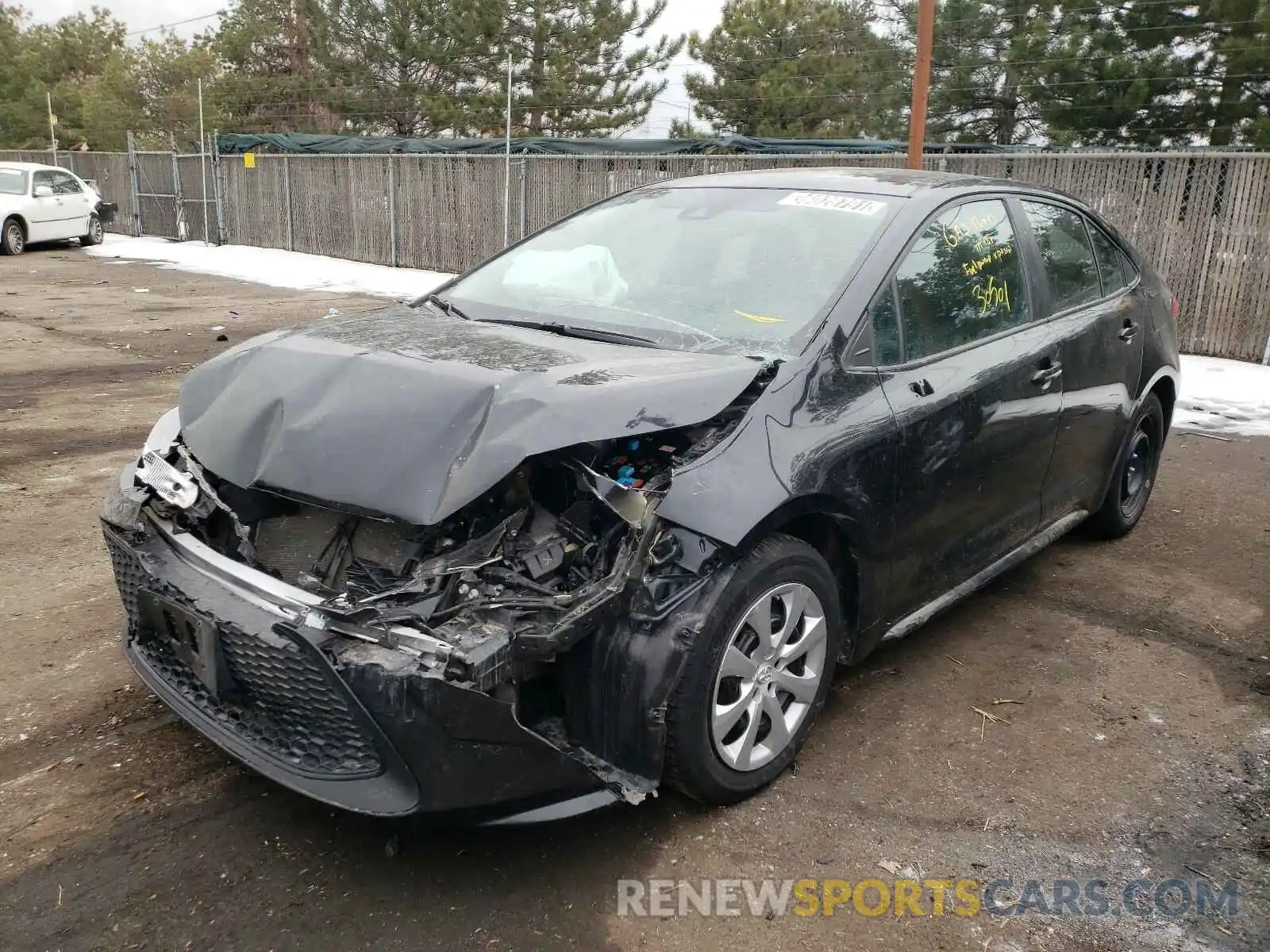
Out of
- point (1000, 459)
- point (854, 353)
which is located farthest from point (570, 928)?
point (1000, 459)

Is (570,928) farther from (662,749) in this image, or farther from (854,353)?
(854,353)

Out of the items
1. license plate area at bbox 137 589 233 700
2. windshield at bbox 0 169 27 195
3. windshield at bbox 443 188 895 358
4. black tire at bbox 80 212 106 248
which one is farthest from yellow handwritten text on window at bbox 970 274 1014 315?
black tire at bbox 80 212 106 248

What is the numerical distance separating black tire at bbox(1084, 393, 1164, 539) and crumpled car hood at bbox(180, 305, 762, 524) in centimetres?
272

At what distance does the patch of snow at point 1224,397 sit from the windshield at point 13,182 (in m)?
20.4

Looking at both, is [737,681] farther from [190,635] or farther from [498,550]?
[190,635]

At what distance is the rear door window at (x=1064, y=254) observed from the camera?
420 centimetres

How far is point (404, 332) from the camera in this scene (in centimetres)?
326

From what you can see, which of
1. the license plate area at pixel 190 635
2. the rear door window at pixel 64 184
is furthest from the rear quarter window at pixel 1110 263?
the rear door window at pixel 64 184

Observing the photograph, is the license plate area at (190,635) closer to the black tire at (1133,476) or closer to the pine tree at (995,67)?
the black tire at (1133,476)

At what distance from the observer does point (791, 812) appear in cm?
288

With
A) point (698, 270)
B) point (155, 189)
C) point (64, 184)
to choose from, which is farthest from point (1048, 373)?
point (155, 189)

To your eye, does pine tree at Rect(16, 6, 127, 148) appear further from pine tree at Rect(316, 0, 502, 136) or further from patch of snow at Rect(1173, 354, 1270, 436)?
patch of snow at Rect(1173, 354, 1270, 436)

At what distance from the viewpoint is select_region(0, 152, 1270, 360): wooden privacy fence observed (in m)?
9.68

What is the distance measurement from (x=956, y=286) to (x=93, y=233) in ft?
73.9
